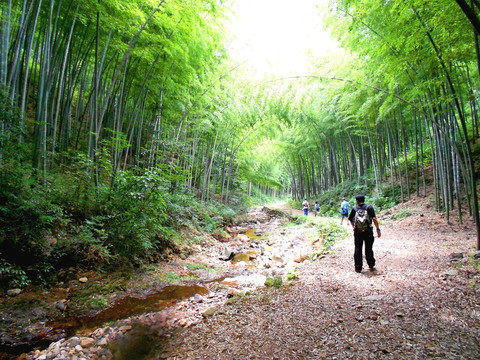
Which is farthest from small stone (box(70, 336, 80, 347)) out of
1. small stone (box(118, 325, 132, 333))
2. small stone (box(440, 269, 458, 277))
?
small stone (box(440, 269, 458, 277))

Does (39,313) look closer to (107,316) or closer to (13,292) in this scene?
(13,292)

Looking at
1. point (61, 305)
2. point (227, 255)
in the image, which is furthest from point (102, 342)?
point (227, 255)

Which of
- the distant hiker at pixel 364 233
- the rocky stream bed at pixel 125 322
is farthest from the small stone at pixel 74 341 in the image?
the distant hiker at pixel 364 233

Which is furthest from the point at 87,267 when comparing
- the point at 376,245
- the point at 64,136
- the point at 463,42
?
the point at 463,42

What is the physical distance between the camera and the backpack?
3102mm

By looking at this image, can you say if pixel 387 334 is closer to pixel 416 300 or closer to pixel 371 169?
pixel 416 300

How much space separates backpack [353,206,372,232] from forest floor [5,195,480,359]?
604mm

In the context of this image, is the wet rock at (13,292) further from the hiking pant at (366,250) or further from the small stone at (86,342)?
the hiking pant at (366,250)

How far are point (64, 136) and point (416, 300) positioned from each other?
21.9ft

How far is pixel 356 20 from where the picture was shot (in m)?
3.87

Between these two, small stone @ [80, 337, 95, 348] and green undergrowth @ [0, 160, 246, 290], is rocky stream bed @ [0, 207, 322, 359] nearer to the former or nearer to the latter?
small stone @ [80, 337, 95, 348]

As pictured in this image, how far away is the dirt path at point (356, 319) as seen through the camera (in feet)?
4.71

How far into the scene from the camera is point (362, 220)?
312 centimetres

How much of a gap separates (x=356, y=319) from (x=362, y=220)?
165 cm
